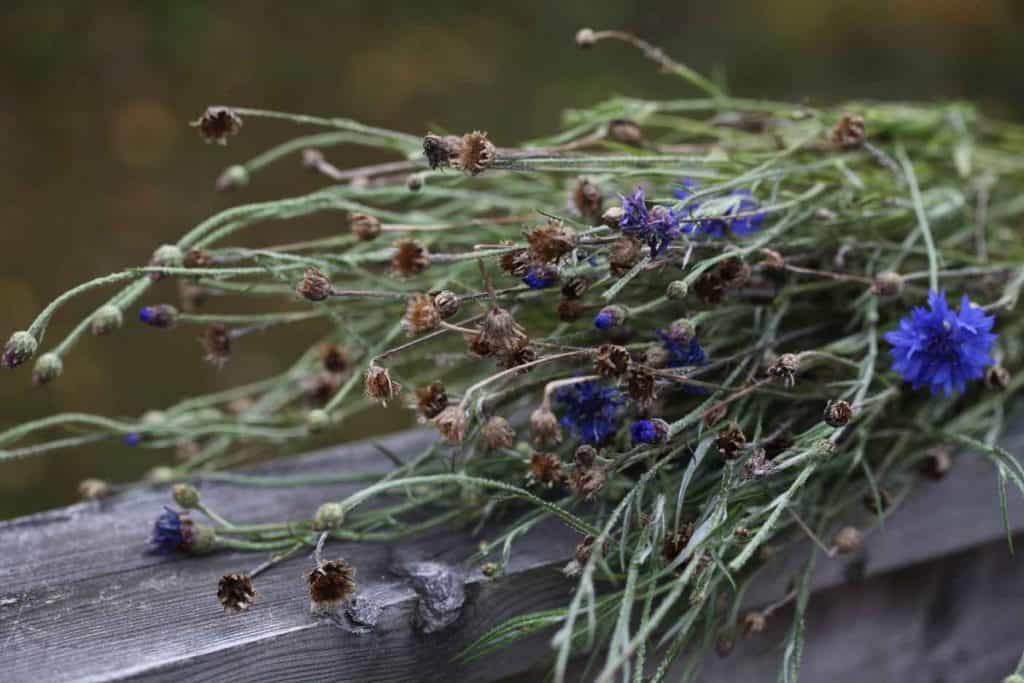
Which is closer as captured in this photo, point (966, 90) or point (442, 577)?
point (442, 577)

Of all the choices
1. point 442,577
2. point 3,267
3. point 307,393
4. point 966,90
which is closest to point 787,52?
point 966,90

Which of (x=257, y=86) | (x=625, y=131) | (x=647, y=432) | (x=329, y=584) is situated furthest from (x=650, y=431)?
(x=257, y=86)

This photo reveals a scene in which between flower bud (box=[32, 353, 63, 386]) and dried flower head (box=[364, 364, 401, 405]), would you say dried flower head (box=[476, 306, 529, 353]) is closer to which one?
dried flower head (box=[364, 364, 401, 405])

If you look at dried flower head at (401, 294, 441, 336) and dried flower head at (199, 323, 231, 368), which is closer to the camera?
dried flower head at (401, 294, 441, 336)

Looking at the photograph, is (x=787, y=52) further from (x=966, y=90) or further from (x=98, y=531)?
(x=98, y=531)

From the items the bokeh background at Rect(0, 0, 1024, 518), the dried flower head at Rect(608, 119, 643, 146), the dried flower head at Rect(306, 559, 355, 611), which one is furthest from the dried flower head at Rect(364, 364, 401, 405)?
the bokeh background at Rect(0, 0, 1024, 518)

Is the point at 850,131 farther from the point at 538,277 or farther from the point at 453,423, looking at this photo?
the point at 453,423
